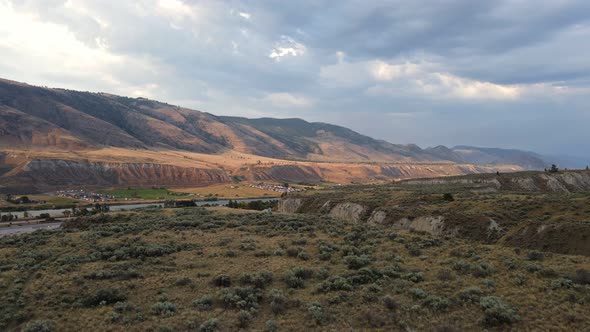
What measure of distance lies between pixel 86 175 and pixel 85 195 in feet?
125

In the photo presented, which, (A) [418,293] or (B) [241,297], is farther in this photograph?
(B) [241,297]

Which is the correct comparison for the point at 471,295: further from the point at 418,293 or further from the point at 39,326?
the point at 39,326

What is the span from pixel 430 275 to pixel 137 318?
14962 millimetres

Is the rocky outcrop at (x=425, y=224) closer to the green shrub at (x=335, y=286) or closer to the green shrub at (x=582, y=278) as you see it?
the green shrub at (x=582, y=278)

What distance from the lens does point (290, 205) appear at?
268 ft

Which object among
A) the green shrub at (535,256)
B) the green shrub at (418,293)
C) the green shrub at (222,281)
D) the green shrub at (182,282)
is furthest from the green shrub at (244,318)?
the green shrub at (535,256)

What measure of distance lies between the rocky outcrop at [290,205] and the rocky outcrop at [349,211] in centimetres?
1554

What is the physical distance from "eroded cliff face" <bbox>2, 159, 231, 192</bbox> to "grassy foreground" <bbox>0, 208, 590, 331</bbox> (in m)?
159

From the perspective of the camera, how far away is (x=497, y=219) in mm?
38062

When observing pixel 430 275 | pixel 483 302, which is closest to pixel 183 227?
pixel 430 275

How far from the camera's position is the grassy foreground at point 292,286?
49.3 feet

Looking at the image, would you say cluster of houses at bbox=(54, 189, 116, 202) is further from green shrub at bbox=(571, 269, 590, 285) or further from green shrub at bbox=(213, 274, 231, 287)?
green shrub at bbox=(571, 269, 590, 285)

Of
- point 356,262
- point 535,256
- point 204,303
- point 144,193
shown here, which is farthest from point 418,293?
point 144,193

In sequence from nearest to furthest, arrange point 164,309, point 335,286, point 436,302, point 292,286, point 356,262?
point 436,302 → point 164,309 → point 335,286 → point 292,286 → point 356,262
